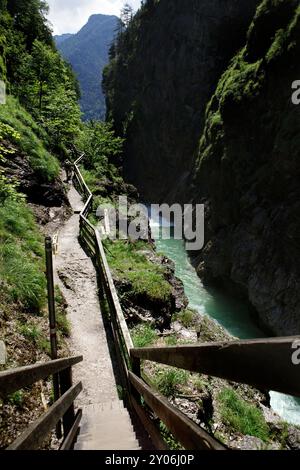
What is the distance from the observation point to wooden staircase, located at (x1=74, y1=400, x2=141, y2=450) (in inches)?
176

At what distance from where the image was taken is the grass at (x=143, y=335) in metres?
8.64

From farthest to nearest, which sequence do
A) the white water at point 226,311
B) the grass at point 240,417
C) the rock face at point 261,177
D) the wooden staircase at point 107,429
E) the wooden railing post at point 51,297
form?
1. the rock face at point 261,177
2. the white water at point 226,311
3. the grass at point 240,417
4. the wooden railing post at point 51,297
5. the wooden staircase at point 107,429

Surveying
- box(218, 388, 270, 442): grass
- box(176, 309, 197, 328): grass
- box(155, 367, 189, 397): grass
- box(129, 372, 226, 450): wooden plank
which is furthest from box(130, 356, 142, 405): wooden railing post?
box(176, 309, 197, 328): grass

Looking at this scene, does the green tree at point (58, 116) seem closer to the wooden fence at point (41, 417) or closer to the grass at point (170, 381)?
the grass at point (170, 381)

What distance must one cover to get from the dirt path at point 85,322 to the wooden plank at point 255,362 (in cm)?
594

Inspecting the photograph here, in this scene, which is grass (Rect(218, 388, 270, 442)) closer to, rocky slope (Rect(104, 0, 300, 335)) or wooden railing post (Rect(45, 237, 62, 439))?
wooden railing post (Rect(45, 237, 62, 439))

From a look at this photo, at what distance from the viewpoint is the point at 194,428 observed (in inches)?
77.1

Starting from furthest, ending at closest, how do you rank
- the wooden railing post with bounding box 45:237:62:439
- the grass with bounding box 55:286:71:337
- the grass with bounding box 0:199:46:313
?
1. the grass with bounding box 55:286:71:337
2. the grass with bounding box 0:199:46:313
3. the wooden railing post with bounding box 45:237:62:439

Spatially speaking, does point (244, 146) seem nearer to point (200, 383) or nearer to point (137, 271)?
point (137, 271)

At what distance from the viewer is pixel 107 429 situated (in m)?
5.26

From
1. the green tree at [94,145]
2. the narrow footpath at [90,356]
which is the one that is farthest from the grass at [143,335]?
the green tree at [94,145]

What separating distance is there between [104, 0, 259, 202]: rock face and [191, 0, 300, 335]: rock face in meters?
11.4

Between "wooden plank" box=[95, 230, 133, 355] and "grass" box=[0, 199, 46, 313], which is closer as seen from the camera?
"wooden plank" box=[95, 230, 133, 355]
